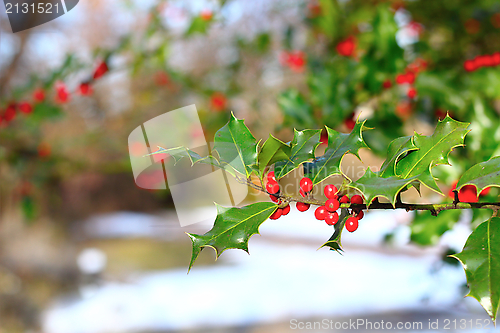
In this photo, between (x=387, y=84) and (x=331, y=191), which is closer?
(x=331, y=191)

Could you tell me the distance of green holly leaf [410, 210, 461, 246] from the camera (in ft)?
2.55

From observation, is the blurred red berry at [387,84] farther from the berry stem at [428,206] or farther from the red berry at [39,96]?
the red berry at [39,96]

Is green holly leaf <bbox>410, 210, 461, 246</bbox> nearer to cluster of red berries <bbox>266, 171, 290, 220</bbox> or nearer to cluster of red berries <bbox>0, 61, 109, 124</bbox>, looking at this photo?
cluster of red berries <bbox>266, 171, 290, 220</bbox>

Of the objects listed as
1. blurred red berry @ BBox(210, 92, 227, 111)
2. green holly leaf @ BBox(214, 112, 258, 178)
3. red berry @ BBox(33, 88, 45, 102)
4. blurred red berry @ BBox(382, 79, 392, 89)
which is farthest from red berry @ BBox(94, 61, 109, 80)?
green holly leaf @ BBox(214, 112, 258, 178)

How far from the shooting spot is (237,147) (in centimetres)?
34

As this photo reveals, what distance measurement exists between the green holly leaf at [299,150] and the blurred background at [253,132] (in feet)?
1.44

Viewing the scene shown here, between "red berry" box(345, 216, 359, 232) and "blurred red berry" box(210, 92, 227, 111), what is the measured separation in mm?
1907

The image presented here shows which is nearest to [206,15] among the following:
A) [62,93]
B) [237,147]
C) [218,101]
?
[218,101]

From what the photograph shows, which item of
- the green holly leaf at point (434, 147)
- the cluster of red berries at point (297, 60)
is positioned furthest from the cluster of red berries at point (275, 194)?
the cluster of red berries at point (297, 60)

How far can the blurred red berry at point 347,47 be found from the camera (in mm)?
1593

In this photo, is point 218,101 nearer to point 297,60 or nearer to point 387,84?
point 297,60

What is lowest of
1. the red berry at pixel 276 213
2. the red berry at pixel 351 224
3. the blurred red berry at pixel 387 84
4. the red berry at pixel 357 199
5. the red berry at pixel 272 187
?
the blurred red berry at pixel 387 84

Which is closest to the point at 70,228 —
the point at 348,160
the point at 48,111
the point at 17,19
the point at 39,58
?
the point at 39,58

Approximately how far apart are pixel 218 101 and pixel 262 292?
1339mm
